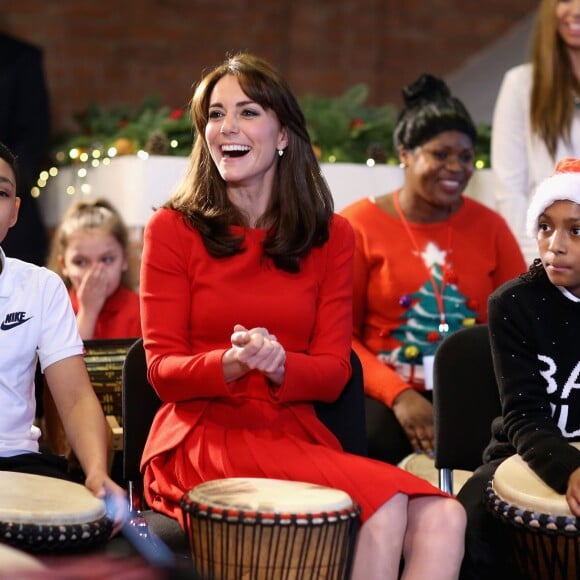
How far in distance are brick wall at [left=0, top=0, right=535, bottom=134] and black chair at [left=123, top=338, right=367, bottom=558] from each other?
433 centimetres

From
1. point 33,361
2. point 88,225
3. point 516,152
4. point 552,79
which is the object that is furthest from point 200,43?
point 33,361

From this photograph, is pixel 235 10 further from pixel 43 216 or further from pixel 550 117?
pixel 550 117

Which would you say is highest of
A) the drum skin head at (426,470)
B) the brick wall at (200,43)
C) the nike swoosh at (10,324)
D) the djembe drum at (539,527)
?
the brick wall at (200,43)

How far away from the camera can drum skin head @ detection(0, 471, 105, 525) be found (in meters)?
2.38

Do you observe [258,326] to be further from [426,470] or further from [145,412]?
[426,470]

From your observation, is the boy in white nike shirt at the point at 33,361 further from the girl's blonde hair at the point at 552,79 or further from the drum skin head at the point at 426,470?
the girl's blonde hair at the point at 552,79

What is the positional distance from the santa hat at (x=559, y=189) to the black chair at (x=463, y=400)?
0.38 metres

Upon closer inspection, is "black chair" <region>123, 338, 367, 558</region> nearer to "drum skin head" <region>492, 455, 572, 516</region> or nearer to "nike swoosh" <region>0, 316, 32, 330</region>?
"nike swoosh" <region>0, 316, 32, 330</region>

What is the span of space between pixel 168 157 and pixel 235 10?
2.49 metres

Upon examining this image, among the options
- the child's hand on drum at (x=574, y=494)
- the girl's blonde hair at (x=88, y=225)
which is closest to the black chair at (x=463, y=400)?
the child's hand on drum at (x=574, y=494)

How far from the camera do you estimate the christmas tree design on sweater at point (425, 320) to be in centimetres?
404

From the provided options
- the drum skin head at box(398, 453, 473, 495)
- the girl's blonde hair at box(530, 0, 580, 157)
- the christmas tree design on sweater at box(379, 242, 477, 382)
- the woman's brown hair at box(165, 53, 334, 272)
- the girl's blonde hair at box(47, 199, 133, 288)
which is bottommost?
the drum skin head at box(398, 453, 473, 495)

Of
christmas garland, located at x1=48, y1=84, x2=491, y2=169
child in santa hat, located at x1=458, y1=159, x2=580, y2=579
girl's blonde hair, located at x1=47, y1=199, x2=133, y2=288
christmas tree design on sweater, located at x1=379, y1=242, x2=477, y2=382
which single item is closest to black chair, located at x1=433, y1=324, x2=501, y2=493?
child in santa hat, located at x1=458, y1=159, x2=580, y2=579

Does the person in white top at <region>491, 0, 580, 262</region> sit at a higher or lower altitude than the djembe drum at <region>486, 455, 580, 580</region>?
higher
